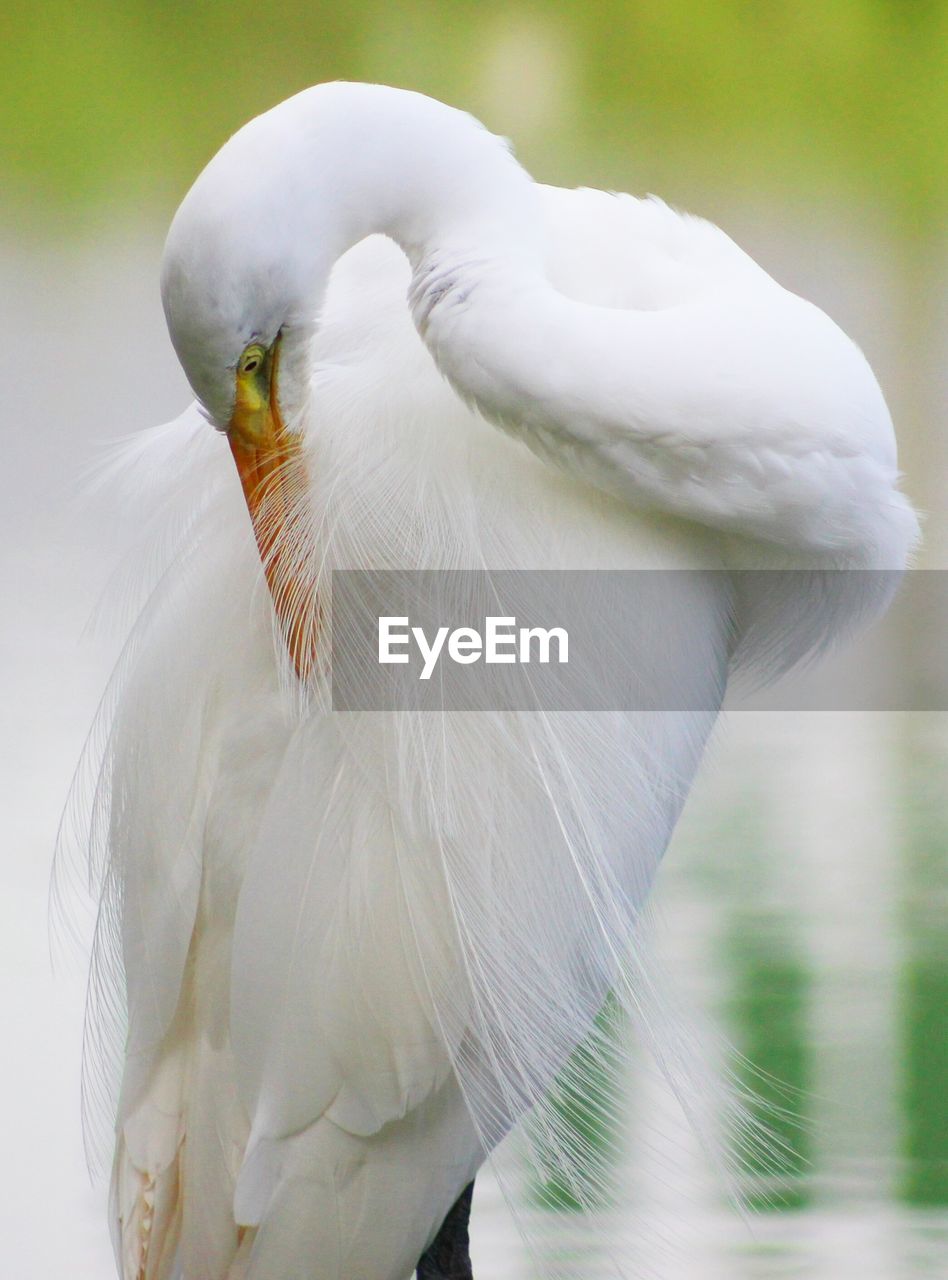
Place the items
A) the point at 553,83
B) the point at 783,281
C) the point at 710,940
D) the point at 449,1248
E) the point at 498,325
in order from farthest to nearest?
the point at 553,83
the point at 783,281
the point at 710,940
the point at 449,1248
the point at 498,325

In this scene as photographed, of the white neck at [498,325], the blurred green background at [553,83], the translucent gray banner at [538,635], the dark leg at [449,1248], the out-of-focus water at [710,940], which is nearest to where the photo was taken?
the white neck at [498,325]

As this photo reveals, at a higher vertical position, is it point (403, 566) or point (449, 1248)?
point (403, 566)

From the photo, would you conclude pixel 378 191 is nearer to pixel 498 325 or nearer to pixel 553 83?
pixel 498 325

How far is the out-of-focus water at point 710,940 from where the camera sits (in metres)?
1.36

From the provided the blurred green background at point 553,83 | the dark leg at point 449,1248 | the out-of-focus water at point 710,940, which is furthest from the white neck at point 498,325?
the blurred green background at point 553,83

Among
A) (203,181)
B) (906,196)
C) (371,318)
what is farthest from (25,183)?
(203,181)

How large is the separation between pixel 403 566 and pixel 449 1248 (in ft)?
1.64

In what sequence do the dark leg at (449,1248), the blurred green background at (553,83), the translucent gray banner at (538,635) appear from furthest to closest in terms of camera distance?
the blurred green background at (553,83) → the dark leg at (449,1248) → the translucent gray banner at (538,635)

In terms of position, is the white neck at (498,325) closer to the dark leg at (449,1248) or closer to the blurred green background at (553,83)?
the dark leg at (449,1248)

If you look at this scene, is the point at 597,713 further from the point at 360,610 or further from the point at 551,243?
the point at 551,243

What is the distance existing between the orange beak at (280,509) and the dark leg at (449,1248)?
431 mm

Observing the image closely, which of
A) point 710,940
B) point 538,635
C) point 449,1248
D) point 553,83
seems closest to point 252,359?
point 538,635

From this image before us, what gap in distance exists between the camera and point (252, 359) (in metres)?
0.74

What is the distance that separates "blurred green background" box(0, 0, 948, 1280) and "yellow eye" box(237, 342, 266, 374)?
48 cm
